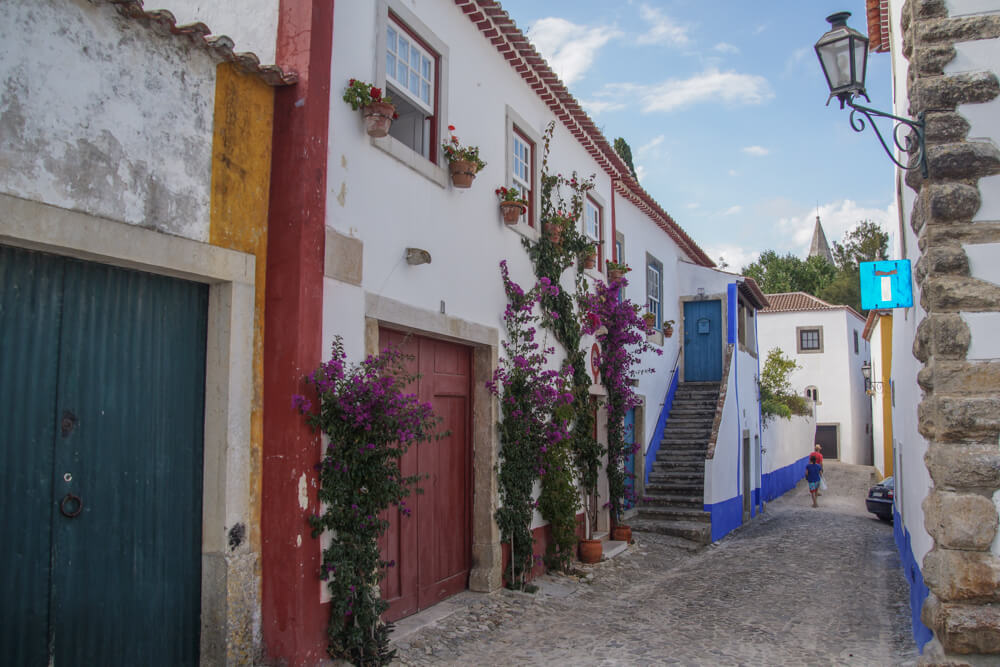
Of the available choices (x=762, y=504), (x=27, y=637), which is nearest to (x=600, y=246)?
(x=27, y=637)

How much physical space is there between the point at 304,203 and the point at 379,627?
121 inches

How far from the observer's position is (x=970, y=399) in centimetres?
443

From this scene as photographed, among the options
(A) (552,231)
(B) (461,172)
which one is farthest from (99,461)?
(A) (552,231)

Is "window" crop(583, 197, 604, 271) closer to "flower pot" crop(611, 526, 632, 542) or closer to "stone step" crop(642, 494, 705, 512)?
"flower pot" crop(611, 526, 632, 542)

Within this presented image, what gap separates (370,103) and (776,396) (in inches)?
804

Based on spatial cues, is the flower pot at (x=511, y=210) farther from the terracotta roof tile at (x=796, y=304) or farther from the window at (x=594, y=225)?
the terracotta roof tile at (x=796, y=304)

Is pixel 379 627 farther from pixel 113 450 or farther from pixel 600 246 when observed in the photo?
pixel 600 246

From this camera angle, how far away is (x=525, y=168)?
924 cm

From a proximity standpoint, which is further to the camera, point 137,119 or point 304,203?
point 304,203

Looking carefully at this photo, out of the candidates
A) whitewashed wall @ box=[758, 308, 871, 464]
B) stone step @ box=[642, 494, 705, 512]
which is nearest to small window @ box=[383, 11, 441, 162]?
stone step @ box=[642, 494, 705, 512]

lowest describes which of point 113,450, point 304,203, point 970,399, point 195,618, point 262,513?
point 195,618

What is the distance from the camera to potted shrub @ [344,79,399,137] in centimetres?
570

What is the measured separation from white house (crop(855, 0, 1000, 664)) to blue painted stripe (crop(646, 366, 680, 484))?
967cm

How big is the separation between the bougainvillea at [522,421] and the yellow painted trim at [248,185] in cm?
316
